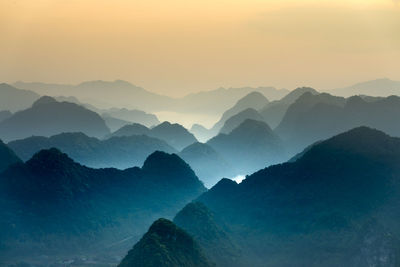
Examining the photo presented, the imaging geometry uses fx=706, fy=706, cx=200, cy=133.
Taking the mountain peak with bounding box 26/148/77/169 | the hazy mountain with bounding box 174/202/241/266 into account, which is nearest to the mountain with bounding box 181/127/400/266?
the hazy mountain with bounding box 174/202/241/266

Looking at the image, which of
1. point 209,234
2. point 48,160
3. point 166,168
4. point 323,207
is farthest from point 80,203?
point 323,207

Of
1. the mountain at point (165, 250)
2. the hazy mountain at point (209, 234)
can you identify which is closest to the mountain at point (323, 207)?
the hazy mountain at point (209, 234)

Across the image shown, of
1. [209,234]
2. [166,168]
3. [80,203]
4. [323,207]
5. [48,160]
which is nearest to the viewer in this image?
[209,234]

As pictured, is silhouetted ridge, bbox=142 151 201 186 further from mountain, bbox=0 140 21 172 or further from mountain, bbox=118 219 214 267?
mountain, bbox=118 219 214 267

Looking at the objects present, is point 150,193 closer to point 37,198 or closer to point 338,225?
point 37,198

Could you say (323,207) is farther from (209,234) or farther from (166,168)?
(166,168)
